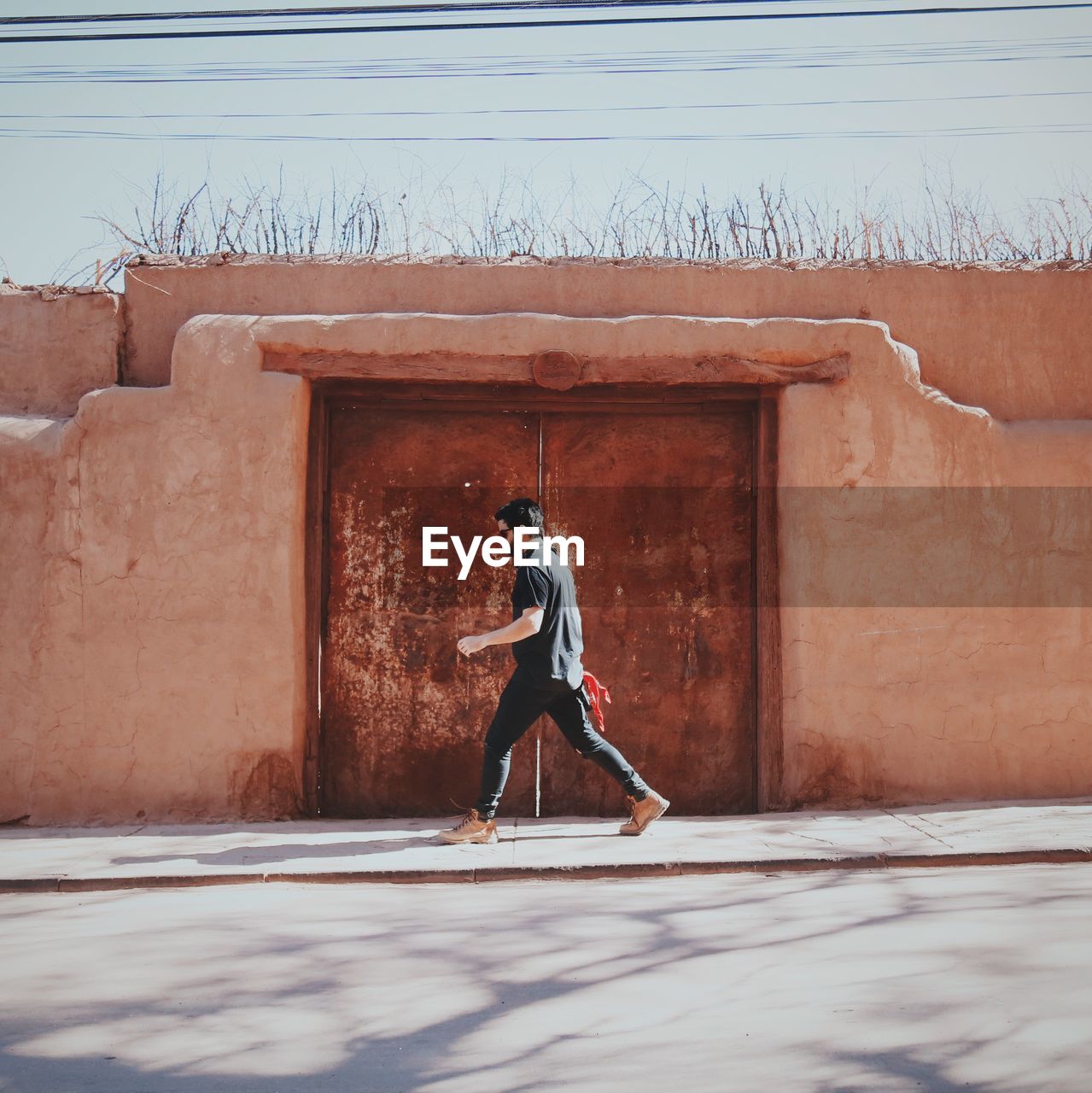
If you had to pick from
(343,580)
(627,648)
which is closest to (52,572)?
(343,580)

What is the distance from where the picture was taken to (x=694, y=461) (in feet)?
23.1

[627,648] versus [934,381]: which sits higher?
[934,381]

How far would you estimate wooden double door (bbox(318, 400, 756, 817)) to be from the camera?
688cm

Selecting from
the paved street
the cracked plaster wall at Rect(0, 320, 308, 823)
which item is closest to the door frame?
the cracked plaster wall at Rect(0, 320, 308, 823)

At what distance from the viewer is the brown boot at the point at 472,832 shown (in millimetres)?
5859

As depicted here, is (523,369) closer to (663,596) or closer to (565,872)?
(663,596)

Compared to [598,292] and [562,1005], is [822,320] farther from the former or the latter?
[562,1005]

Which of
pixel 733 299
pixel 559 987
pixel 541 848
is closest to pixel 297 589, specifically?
pixel 541 848

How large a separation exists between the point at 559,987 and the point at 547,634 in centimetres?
232

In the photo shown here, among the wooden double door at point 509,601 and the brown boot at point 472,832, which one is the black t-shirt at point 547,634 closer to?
the brown boot at point 472,832

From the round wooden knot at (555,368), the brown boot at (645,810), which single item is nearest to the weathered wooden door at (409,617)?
the round wooden knot at (555,368)

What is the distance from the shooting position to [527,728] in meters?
5.84

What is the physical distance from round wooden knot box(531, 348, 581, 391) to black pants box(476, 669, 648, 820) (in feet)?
5.87

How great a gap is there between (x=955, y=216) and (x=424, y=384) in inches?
148
